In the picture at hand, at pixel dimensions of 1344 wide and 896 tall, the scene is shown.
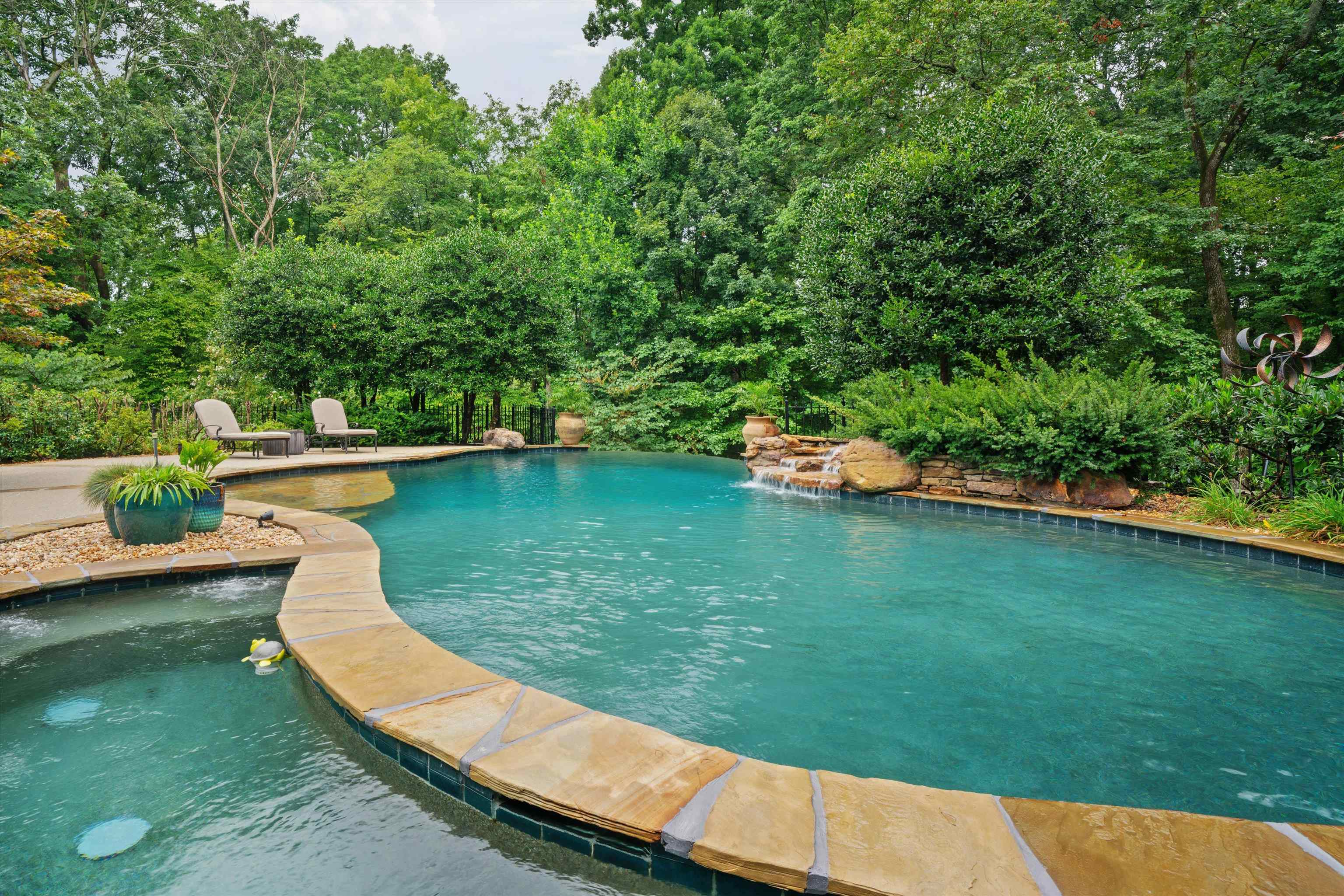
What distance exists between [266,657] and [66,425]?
35.2 ft

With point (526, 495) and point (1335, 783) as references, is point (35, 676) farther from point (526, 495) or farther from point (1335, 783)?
point (526, 495)

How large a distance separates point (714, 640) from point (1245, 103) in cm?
1684

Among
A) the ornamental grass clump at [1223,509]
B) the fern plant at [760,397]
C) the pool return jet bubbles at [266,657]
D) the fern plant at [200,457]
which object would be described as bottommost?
the pool return jet bubbles at [266,657]

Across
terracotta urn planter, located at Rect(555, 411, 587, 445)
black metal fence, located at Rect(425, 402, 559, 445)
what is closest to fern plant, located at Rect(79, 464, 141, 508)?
black metal fence, located at Rect(425, 402, 559, 445)

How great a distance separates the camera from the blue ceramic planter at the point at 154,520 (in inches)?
154

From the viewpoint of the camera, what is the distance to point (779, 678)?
259 centimetres

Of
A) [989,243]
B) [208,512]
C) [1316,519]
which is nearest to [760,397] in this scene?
[989,243]

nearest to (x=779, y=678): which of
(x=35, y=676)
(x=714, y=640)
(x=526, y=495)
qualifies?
(x=714, y=640)

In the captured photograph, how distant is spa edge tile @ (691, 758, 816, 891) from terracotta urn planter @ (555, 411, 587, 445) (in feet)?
47.8

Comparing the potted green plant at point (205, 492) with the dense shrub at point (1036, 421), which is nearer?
the potted green plant at point (205, 492)

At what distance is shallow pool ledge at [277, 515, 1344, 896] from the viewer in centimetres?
125

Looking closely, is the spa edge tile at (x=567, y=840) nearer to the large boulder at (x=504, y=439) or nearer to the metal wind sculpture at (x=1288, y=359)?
the metal wind sculpture at (x=1288, y=359)

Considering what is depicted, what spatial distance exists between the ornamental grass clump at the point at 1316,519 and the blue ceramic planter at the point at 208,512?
8.12 m

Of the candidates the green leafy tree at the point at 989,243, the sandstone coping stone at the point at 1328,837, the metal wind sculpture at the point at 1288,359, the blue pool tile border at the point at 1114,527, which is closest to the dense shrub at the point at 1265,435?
the metal wind sculpture at the point at 1288,359
